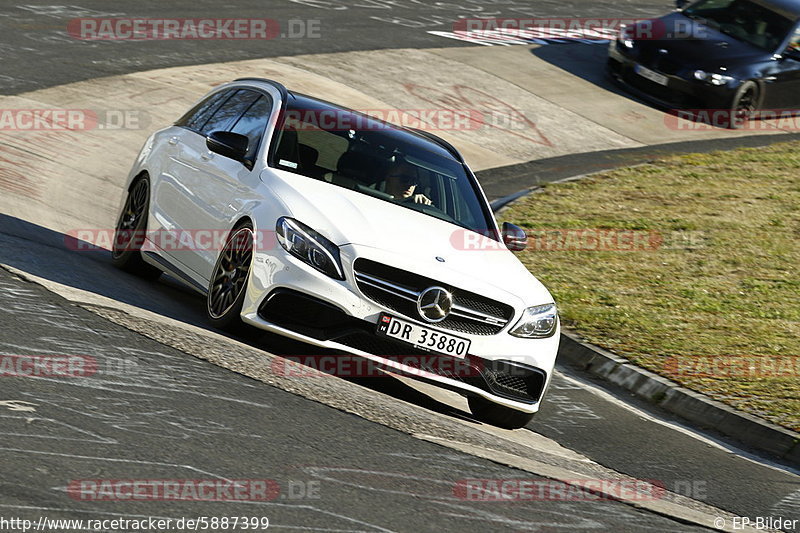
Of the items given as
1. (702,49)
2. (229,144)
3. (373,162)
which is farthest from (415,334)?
(702,49)

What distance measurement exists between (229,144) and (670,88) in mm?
13334

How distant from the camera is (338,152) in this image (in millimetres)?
8578

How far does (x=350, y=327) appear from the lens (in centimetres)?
723

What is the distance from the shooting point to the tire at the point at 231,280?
7633mm

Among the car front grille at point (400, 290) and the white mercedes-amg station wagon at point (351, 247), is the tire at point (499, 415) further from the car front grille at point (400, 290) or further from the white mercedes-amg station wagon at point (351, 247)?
the car front grille at point (400, 290)

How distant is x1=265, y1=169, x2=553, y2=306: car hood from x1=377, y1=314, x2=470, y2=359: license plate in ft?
1.02

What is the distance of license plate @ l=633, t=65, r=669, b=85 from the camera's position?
20.3 metres

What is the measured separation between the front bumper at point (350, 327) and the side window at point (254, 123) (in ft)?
4.39

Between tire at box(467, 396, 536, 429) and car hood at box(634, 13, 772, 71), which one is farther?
car hood at box(634, 13, 772, 71)

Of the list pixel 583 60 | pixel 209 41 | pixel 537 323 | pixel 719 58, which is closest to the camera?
pixel 537 323

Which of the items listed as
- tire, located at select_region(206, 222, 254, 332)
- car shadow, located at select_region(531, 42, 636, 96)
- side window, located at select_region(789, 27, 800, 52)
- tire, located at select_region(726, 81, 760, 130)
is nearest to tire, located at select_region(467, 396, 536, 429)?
tire, located at select_region(206, 222, 254, 332)

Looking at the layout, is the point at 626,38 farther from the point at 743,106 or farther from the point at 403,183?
the point at 403,183

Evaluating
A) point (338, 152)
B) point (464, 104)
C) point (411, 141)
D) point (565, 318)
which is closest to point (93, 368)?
point (338, 152)

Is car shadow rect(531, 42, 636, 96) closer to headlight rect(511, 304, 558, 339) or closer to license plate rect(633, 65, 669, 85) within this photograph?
license plate rect(633, 65, 669, 85)
